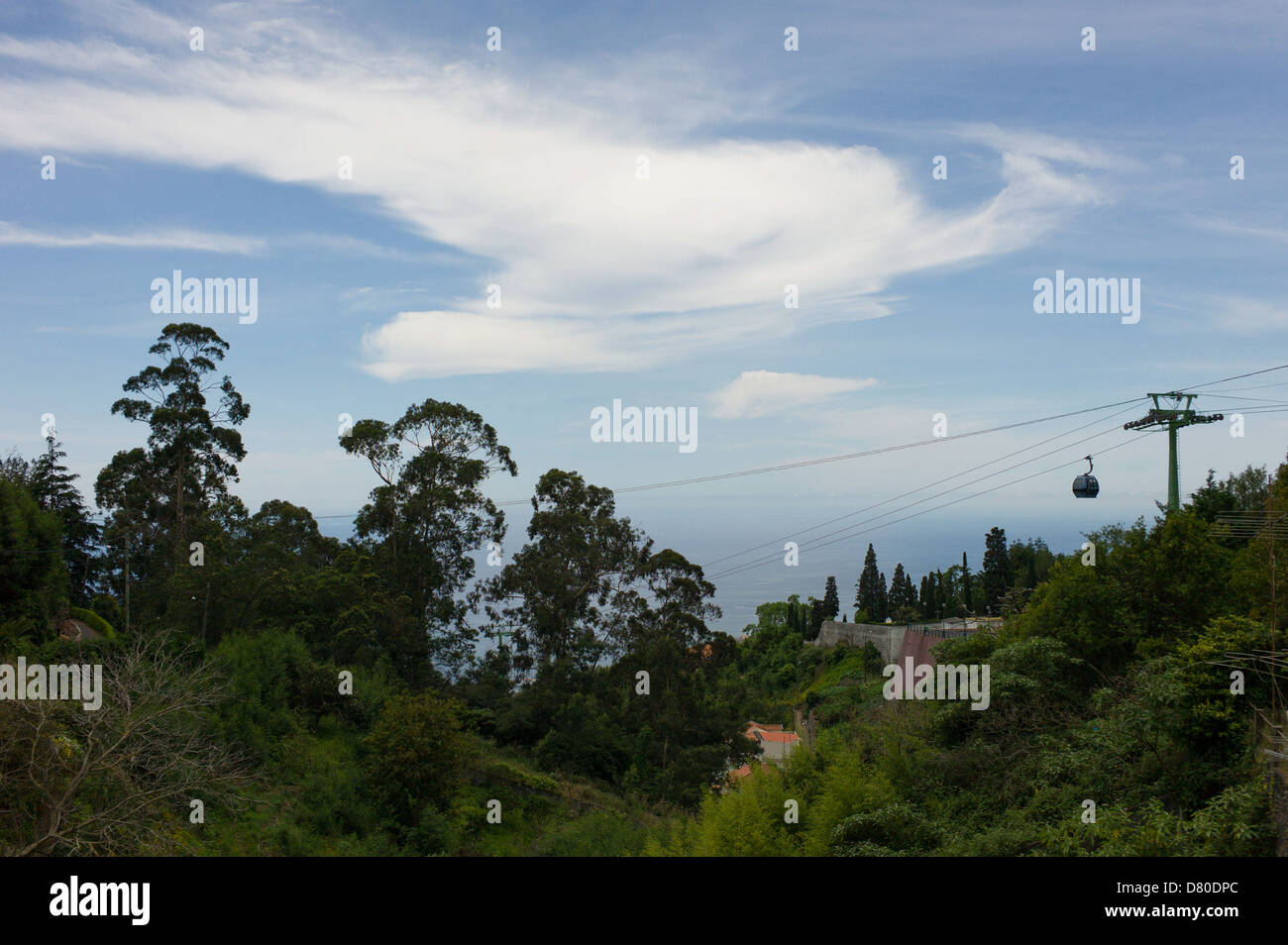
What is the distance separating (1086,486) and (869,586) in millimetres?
33032

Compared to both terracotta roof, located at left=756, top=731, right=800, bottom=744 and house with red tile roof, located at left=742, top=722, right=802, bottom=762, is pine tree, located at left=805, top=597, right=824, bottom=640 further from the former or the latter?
terracotta roof, located at left=756, top=731, right=800, bottom=744

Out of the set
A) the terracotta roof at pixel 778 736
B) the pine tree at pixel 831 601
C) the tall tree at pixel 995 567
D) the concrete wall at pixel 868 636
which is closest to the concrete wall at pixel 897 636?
the concrete wall at pixel 868 636

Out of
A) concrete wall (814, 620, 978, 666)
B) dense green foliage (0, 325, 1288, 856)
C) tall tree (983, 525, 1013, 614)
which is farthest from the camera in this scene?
tall tree (983, 525, 1013, 614)

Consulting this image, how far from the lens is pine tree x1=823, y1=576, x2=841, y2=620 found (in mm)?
54594

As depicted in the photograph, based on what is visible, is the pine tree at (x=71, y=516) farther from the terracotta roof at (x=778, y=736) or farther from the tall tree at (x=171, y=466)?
the terracotta roof at (x=778, y=736)

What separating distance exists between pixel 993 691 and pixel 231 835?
14144 mm

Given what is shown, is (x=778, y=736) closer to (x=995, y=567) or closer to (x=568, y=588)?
(x=568, y=588)

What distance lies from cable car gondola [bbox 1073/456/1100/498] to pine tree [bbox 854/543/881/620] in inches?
1242

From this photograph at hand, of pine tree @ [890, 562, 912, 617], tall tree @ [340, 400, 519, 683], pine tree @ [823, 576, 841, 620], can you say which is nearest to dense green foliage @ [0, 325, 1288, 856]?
tall tree @ [340, 400, 519, 683]

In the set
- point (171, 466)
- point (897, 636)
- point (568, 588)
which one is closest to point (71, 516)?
point (171, 466)

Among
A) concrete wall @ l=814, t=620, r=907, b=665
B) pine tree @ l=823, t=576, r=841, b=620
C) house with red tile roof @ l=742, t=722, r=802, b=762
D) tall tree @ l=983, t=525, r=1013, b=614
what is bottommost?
house with red tile roof @ l=742, t=722, r=802, b=762
